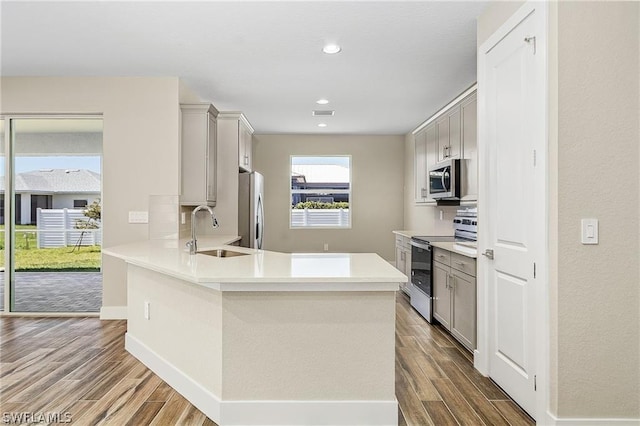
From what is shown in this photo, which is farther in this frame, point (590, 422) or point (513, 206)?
point (513, 206)

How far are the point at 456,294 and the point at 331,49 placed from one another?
2295mm

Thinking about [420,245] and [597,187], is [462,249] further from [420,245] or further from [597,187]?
[597,187]

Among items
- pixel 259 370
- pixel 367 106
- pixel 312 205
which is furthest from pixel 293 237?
Answer: pixel 259 370

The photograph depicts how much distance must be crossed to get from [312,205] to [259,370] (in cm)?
546

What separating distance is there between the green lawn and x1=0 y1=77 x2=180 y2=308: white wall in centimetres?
37

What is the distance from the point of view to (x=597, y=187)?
2.05 metres

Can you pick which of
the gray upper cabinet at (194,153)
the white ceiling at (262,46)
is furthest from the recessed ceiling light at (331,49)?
the gray upper cabinet at (194,153)

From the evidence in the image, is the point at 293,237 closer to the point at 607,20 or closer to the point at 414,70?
the point at 414,70

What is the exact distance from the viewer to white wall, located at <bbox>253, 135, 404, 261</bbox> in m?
7.45

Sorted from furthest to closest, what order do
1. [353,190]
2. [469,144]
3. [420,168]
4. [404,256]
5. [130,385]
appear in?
[353,190] < [420,168] < [404,256] < [469,144] < [130,385]

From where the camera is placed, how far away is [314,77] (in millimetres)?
4227

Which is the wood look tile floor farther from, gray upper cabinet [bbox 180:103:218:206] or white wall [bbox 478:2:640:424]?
gray upper cabinet [bbox 180:103:218:206]

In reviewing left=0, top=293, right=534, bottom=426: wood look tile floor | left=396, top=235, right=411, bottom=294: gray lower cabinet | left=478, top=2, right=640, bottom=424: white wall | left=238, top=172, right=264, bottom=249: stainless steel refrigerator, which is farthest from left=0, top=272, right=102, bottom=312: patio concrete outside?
left=478, top=2, right=640, bottom=424: white wall

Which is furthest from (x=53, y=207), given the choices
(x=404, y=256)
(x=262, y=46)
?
(x=404, y=256)
